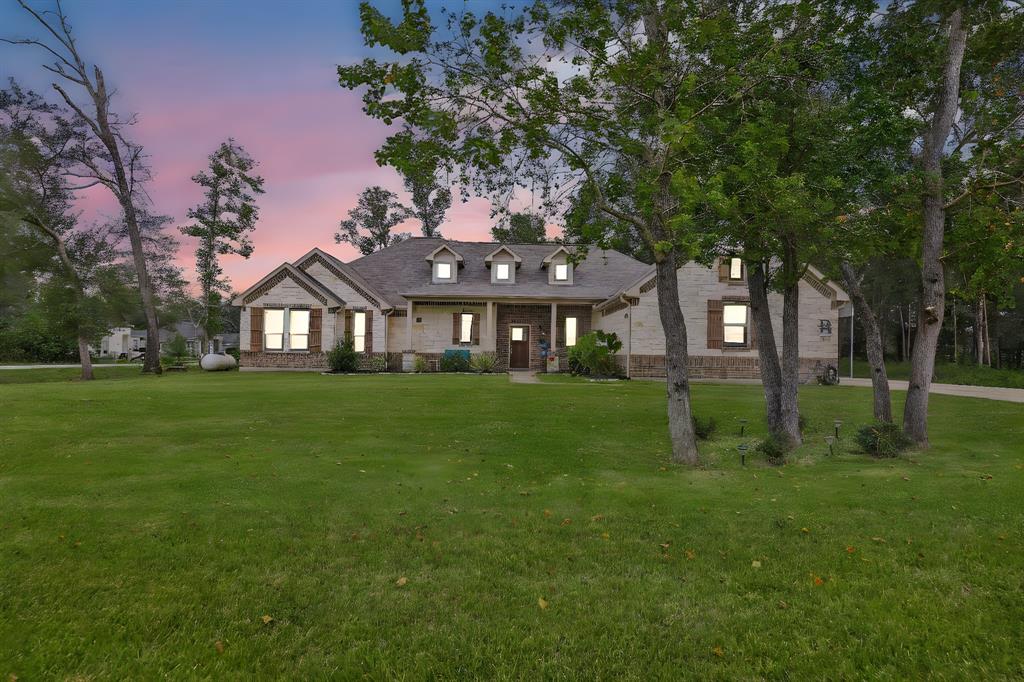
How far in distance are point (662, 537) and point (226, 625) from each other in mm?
3594

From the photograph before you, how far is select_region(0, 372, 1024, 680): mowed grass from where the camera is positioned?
2.96 metres

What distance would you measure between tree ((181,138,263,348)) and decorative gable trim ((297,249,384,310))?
11403mm

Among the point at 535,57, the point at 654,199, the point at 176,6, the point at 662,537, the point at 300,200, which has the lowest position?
the point at 662,537

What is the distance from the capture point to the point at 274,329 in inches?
968

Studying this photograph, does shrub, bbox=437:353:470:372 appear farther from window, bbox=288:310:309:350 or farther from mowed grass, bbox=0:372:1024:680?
mowed grass, bbox=0:372:1024:680

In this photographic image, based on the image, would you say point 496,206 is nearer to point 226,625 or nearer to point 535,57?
point 535,57

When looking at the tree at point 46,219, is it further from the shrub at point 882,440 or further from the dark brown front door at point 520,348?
the shrub at point 882,440

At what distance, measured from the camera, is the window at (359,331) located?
2470cm

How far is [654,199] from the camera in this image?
763 centimetres

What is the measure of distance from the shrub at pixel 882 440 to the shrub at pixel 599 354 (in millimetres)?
12342

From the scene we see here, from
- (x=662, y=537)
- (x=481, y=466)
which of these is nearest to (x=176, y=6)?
(x=481, y=466)

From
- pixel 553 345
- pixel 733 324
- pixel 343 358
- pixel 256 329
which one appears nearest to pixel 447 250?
pixel 553 345

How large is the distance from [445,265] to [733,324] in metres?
14.3

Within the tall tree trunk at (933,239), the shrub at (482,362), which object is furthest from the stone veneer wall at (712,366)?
the tall tree trunk at (933,239)
